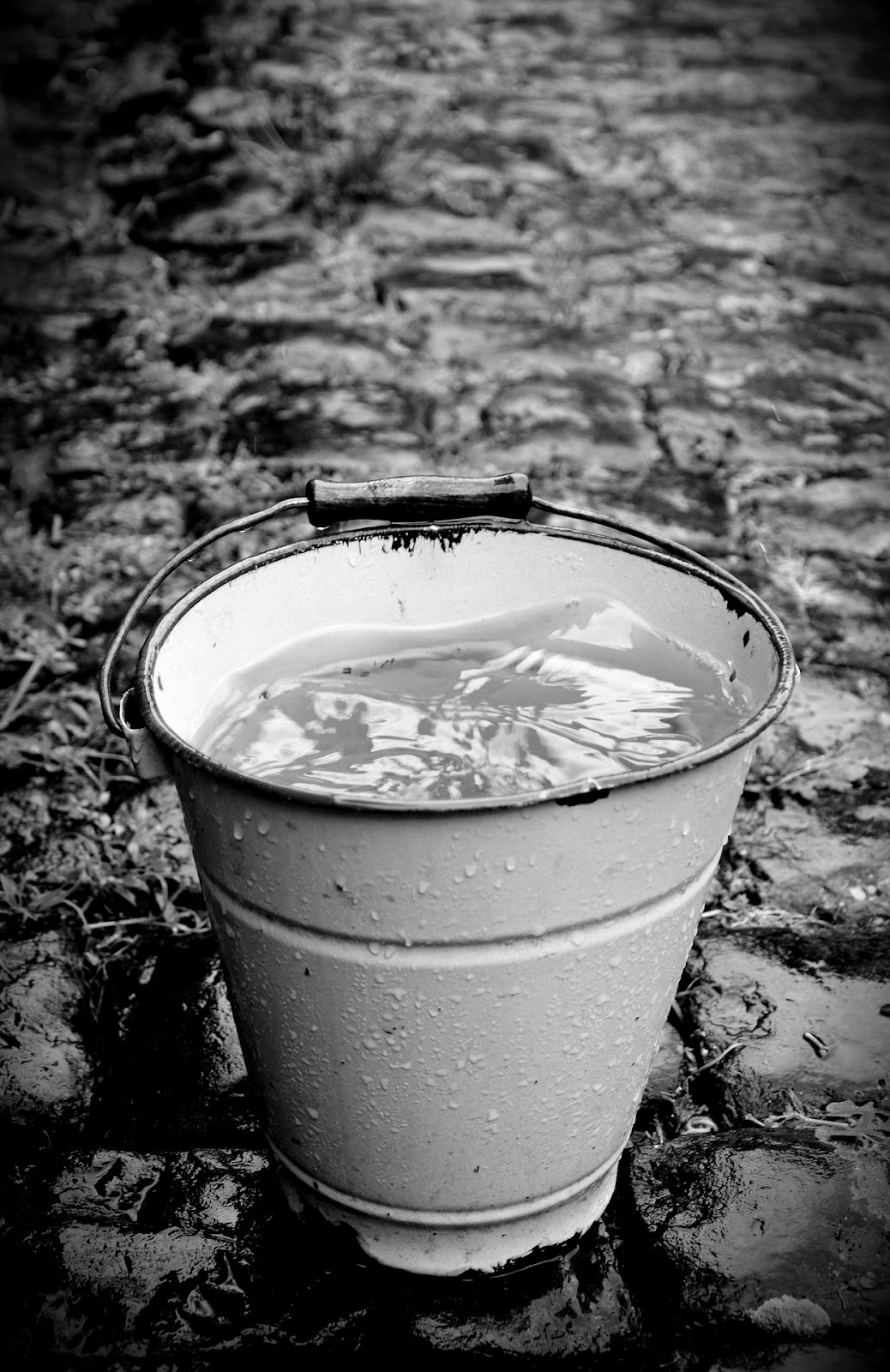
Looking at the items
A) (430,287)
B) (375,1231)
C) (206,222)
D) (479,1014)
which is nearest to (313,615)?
(479,1014)

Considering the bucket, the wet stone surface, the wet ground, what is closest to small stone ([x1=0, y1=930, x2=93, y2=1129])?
the wet ground

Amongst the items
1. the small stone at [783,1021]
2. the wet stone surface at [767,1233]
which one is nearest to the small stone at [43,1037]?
the wet stone surface at [767,1233]

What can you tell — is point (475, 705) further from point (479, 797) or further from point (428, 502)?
point (479, 797)

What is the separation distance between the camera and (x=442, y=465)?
Result: 330 centimetres

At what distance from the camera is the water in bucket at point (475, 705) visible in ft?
4.83

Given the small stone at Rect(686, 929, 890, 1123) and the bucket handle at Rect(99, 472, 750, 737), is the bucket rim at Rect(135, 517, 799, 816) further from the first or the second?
the small stone at Rect(686, 929, 890, 1123)

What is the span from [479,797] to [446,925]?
14 cm

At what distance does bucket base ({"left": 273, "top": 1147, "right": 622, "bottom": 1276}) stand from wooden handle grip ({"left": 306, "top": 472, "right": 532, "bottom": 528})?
850 mm

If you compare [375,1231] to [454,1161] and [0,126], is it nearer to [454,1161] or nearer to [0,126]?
[454,1161]

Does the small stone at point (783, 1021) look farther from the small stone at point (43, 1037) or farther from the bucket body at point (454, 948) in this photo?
the small stone at point (43, 1037)

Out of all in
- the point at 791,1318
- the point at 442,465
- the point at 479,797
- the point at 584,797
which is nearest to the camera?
the point at 584,797

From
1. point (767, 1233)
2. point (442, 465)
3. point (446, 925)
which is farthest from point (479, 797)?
point (442, 465)

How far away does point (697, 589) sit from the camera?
5.11 ft

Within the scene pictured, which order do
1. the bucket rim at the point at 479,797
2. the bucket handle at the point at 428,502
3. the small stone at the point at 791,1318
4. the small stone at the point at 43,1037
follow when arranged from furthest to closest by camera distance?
the small stone at the point at 43,1037, the bucket handle at the point at 428,502, the small stone at the point at 791,1318, the bucket rim at the point at 479,797
